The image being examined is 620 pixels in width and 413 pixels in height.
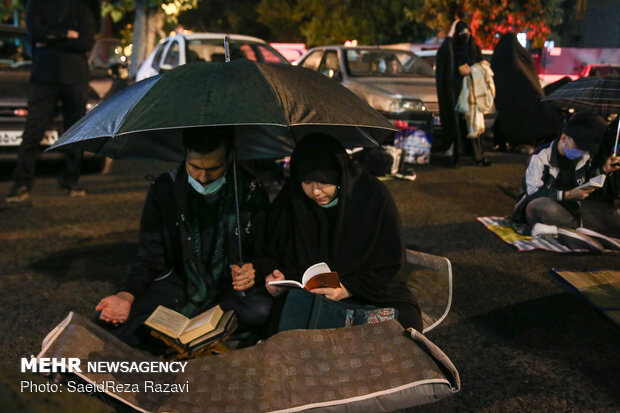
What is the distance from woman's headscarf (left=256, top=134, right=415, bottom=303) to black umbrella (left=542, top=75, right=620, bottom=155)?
3118mm

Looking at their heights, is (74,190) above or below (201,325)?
below

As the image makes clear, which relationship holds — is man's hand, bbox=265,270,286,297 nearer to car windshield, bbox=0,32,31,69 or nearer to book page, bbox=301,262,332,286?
book page, bbox=301,262,332,286

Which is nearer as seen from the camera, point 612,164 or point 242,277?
point 242,277

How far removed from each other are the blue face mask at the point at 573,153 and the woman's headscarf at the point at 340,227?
9.46 ft

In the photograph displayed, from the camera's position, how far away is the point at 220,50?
10992 millimetres

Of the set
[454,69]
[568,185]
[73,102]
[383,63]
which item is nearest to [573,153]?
[568,185]

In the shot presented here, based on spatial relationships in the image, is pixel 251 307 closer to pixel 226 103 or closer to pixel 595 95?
pixel 226 103

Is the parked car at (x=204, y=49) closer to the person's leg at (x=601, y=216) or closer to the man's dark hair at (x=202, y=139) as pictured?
the person's leg at (x=601, y=216)

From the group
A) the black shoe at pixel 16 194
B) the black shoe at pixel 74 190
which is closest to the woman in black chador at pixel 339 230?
the black shoe at pixel 16 194

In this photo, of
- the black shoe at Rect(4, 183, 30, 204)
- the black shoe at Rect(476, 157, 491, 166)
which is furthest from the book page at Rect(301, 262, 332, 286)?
the black shoe at Rect(476, 157, 491, 166)

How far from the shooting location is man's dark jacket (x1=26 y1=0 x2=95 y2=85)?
671cm

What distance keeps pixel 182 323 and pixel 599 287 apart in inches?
112

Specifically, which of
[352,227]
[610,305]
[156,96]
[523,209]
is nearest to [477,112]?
[523,209]

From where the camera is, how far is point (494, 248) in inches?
220
